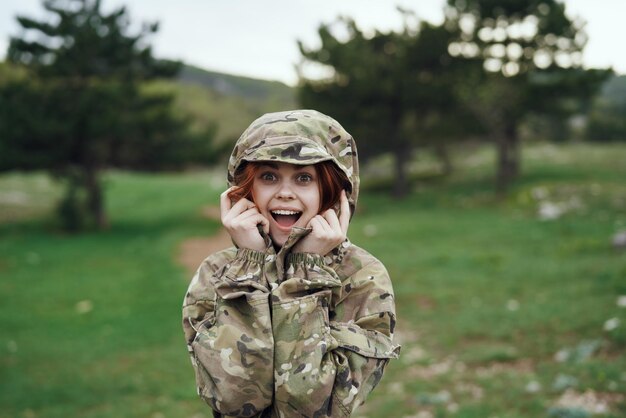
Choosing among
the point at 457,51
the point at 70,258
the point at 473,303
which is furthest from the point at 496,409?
the point at 457,51

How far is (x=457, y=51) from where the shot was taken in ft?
89.4

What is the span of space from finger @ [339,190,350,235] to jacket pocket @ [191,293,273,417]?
0.46 m

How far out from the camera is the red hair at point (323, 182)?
8.35 ft

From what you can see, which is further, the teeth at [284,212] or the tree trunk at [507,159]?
the tree trunk at [507,159]

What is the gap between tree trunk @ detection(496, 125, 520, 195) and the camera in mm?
25719

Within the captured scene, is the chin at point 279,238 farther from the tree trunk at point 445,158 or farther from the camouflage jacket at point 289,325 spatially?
the tree trunk at point 445,158

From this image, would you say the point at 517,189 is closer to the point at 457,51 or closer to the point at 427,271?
the point at 457,51

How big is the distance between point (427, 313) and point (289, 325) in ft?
29.4

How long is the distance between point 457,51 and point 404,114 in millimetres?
4359

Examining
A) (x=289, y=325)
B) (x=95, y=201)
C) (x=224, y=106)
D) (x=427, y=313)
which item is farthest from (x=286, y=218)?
(x=224, y=106)

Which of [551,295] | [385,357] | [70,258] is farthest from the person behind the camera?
[70,258]

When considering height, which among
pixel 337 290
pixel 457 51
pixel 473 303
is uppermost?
Result: pixel 457 51

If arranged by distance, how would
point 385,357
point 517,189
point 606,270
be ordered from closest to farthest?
1. point 385,357
2. point 606,270
3. point 517,189

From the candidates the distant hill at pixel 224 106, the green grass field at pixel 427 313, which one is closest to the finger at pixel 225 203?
the green grass field at pixel 427 313
